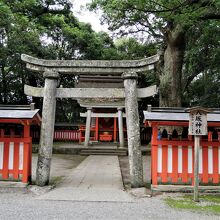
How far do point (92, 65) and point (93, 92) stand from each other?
781mm

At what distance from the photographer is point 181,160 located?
8.27m

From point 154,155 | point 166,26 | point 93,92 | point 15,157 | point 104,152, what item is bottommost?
point 104,152

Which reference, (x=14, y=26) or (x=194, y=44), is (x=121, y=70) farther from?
(x=194, y=44)

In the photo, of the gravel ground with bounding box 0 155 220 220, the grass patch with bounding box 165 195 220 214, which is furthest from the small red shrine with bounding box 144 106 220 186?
the gravel ground with bounding box 0 155 220 220

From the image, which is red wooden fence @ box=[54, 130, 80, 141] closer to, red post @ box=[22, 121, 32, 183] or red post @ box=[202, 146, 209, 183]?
red post @ box=[22, 121, 32, 183]

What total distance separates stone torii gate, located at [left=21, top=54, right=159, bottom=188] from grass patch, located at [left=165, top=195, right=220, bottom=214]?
1456 millimetres

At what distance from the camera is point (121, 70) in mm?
8938

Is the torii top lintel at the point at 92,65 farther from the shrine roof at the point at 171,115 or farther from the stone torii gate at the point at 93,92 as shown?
the shrine roof at the point at 171,115

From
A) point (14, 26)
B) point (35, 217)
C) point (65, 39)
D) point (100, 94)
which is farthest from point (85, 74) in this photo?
point (65, 39)

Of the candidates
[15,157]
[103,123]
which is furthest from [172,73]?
[15,157]

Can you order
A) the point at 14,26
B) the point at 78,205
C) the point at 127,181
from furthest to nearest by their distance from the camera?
the point at 14,26, the point at 127,181, the point at 78,205

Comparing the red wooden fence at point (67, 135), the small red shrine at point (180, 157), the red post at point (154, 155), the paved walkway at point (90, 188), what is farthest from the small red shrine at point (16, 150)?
the red wooden fence at point (67, 135)

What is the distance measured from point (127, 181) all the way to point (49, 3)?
746 inches

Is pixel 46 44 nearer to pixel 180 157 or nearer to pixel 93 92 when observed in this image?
pixel 93 92
